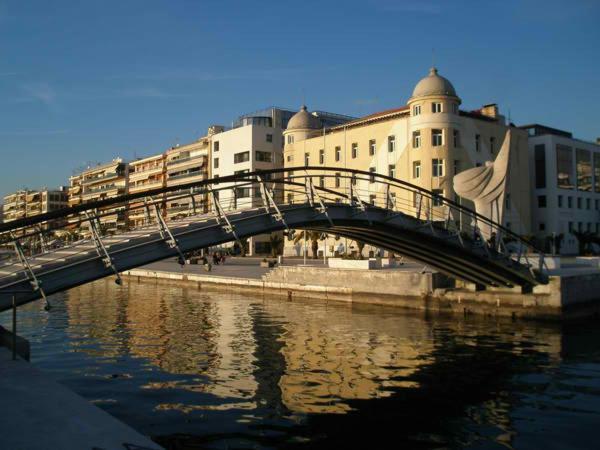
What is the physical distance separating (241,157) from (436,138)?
3464cm

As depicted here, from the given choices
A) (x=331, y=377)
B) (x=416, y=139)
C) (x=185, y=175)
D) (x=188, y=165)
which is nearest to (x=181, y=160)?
(x=188, y=165)

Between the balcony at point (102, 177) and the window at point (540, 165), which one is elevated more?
the balcony at point (102, 177)

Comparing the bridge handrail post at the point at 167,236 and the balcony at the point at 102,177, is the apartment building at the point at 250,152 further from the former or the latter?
the bridge handrail post at the point at 167,236

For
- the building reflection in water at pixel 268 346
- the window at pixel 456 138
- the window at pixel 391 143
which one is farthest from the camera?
the window at pixel 391 143

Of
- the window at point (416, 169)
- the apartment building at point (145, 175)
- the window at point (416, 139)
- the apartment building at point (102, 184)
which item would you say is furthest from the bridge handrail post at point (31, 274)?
the apartment building at point (102, 184)

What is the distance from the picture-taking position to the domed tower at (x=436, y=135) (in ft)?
194

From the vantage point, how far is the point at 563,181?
73062 mm

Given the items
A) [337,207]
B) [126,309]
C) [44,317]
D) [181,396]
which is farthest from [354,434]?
[126,309]

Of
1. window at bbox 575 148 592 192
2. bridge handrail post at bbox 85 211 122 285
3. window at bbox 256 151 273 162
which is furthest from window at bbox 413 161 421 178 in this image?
bridge handrail post at bbox 85 211 122 285

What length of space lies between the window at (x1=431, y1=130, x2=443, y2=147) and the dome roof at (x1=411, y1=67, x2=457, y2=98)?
157 inches

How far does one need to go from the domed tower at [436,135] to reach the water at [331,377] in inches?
1222

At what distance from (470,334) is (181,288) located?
1168 inches

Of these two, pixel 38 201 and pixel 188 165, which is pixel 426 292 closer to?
pixel 188 165

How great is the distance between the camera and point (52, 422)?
7.86 meters
